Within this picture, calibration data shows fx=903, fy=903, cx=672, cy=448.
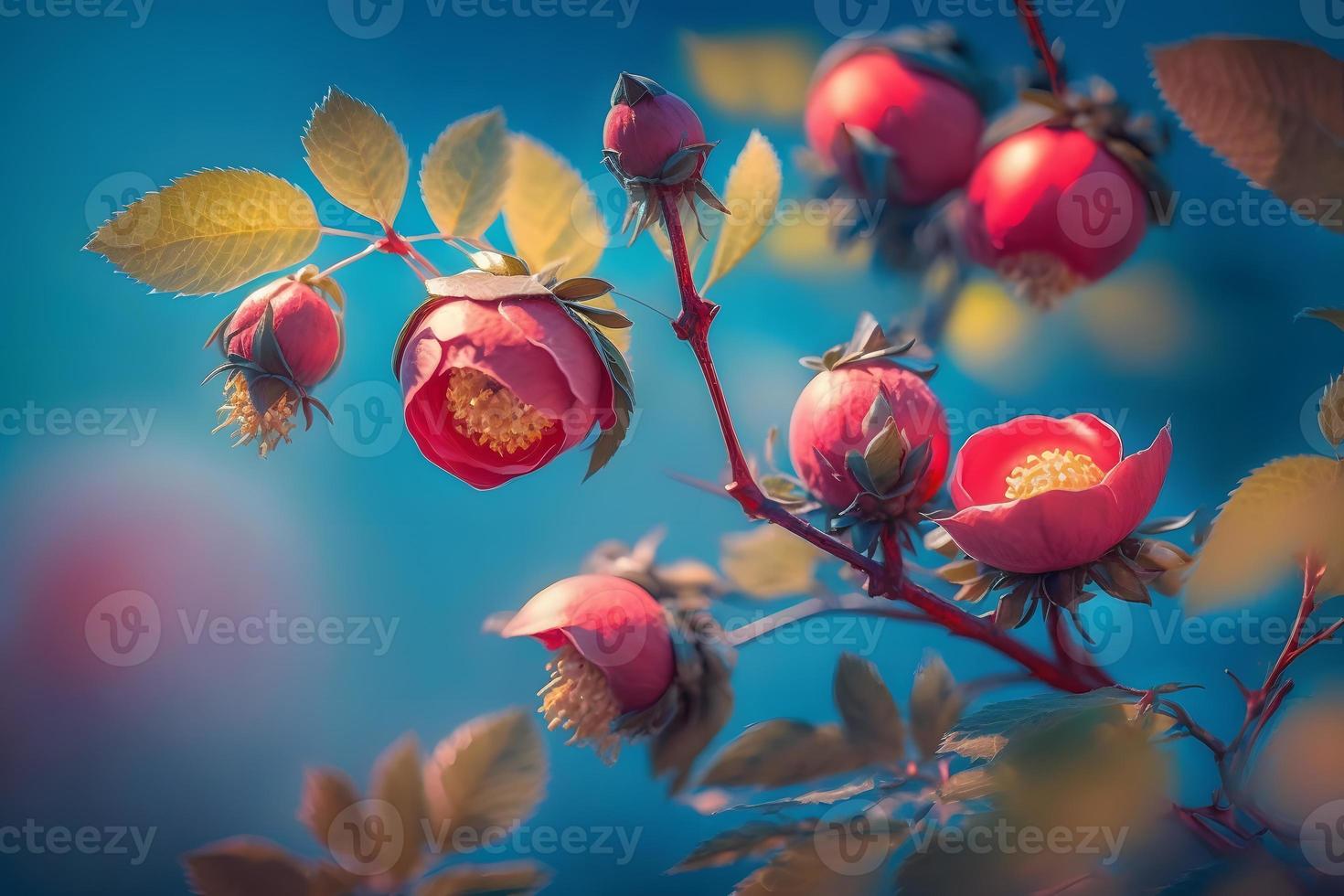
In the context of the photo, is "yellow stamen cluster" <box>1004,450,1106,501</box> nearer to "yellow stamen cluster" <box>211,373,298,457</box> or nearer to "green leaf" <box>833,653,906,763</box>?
"green leaf" <box>833,653,906,763</box>

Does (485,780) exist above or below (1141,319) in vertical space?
below

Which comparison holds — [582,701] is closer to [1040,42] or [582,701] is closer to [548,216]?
[548,216]

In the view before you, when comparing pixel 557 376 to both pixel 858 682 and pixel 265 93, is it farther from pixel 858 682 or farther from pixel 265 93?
pixel 265 93

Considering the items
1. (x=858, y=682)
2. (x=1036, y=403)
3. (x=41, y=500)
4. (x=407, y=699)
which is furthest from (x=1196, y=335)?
(x=41, y=500)

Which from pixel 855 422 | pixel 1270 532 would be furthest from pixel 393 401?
pixel 1270 532

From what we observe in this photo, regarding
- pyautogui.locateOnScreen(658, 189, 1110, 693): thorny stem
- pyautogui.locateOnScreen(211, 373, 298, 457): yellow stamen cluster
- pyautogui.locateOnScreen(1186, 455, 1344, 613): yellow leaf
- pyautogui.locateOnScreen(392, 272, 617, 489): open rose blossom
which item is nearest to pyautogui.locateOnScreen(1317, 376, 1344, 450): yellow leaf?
pyautogui.locateOnScreen(1186, 455, 1344, 613): yellow leaf

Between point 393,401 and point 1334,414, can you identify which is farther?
point 393,401

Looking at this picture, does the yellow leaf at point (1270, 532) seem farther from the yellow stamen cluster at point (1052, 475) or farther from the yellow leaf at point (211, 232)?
the yellow leaf at point (211, 232)
